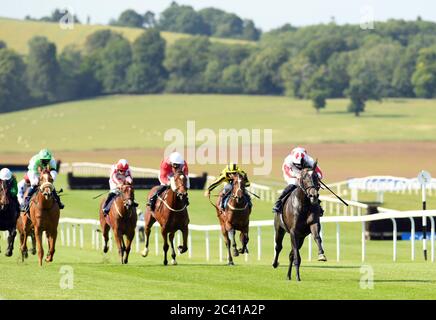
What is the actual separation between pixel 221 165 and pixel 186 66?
230ft

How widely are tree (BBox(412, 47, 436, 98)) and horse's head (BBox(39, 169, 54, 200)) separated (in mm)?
113772

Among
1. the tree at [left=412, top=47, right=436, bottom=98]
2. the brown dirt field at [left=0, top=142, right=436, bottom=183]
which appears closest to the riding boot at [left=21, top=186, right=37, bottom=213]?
the brown dirt field at [left=0, top=142, right=436, bottom=183]

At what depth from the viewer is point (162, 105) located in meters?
132

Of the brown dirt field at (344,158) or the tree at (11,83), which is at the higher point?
the tree at (11,83)

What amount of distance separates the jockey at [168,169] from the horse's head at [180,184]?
9.2 inches

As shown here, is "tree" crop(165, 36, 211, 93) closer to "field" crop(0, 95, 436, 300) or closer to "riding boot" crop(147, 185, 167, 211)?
"field" crop(0, 95, 436, 300)

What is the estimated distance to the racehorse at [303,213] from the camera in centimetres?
1945

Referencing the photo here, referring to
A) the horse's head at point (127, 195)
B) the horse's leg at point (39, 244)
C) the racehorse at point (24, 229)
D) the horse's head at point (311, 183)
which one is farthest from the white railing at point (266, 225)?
the horse's head at point (311, 183)

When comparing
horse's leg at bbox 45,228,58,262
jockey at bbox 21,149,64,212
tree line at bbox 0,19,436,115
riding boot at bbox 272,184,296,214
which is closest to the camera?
riding boot at bbox 272,184,296,214

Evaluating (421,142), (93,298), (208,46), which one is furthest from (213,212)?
(208,46)

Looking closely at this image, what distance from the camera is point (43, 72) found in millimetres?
140000

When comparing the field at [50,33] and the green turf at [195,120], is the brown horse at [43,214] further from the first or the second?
the field at [50,33]

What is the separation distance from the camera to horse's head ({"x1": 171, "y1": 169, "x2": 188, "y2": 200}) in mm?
23297
